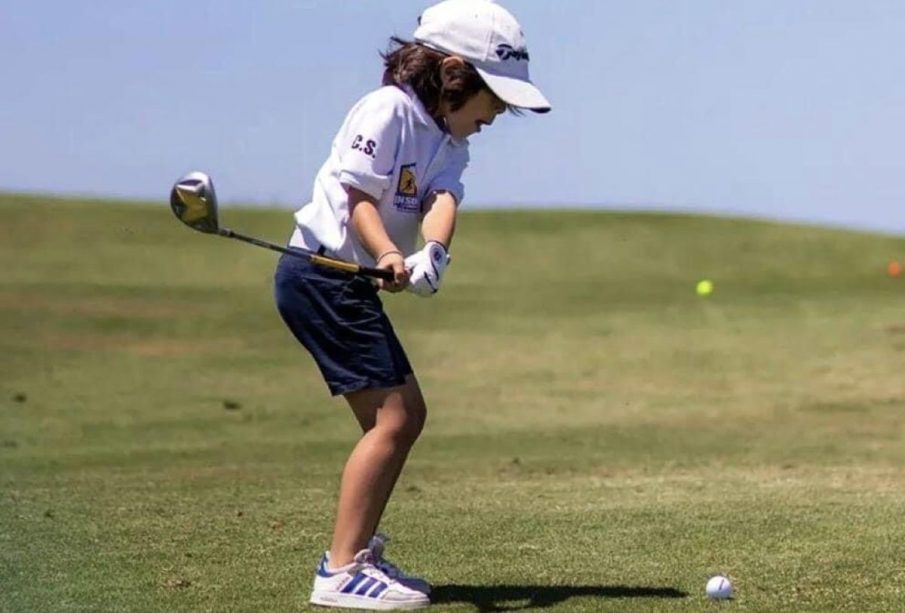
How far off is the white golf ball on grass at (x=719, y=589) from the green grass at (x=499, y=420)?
0.05 m

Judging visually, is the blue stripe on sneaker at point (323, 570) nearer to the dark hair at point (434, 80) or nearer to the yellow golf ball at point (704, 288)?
the dark hair at point (434, 80)

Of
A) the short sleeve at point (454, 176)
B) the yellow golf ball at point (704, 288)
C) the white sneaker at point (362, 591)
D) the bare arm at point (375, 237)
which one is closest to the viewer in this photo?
the bare arm at point (375, 237)

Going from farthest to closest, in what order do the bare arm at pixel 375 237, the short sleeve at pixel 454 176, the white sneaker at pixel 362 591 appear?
the short sleeve at pixel 454 176 < the white sneaker at pixel 362 591 < the bare arm at pixel 375 237

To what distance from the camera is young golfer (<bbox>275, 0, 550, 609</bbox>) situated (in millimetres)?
5438

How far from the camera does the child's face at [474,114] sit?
Answer: 5586 mm

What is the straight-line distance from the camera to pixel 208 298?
1081 inches

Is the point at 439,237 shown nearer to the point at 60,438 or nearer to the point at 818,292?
the point at 60,438

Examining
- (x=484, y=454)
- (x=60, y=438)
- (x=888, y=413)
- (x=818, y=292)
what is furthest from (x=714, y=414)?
(x=818, y=292)

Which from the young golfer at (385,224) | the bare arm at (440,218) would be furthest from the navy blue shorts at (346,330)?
the bare arm at (440,218)

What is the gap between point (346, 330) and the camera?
552 centimetres

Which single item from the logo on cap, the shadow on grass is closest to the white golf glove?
the logo on cap

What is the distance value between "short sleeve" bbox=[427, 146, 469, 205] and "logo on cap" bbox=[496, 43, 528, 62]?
1.18 ft

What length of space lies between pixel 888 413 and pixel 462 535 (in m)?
9.87

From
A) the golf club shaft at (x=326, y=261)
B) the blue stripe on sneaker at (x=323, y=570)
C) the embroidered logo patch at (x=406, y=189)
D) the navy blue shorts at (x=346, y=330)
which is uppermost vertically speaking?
the embroidered logo patch at (x=406, y=189)
